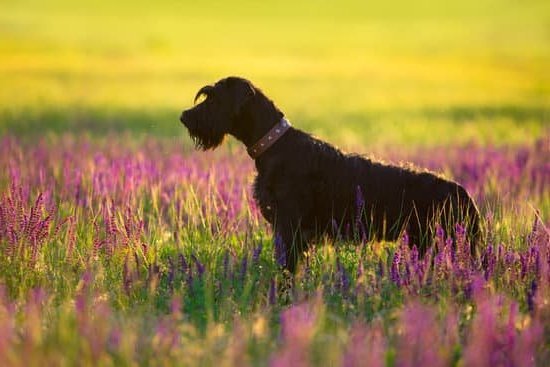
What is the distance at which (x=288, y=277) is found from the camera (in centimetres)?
637

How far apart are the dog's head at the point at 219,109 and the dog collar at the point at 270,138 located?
0.30 meters

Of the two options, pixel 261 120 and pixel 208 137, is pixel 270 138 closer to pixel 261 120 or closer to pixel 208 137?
pixel 261 120

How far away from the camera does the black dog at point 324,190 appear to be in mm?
6531

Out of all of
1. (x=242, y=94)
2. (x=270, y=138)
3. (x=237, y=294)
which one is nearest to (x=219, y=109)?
(x=242, y=94)

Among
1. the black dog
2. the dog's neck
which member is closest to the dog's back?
the black dog

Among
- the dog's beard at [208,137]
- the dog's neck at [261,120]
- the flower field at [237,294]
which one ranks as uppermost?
the dog's neck at [261,120]

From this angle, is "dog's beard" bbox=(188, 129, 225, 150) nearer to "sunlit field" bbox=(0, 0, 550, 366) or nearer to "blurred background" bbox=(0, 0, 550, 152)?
"sunlit field" bbox=(0, 0, 550, 366)

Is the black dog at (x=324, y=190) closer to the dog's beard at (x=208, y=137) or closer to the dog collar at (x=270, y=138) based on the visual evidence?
the dog collar at (x=270, y=138)

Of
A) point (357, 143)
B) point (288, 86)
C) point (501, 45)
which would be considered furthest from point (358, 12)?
point (357, 143)

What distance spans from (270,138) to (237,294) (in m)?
1.40

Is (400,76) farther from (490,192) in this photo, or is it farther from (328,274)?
(328,274)

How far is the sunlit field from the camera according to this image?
4.59 m

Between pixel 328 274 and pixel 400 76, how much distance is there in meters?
28.2

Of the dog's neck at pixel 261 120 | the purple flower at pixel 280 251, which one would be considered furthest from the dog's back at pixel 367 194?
the purple flower at pixel 280 251
